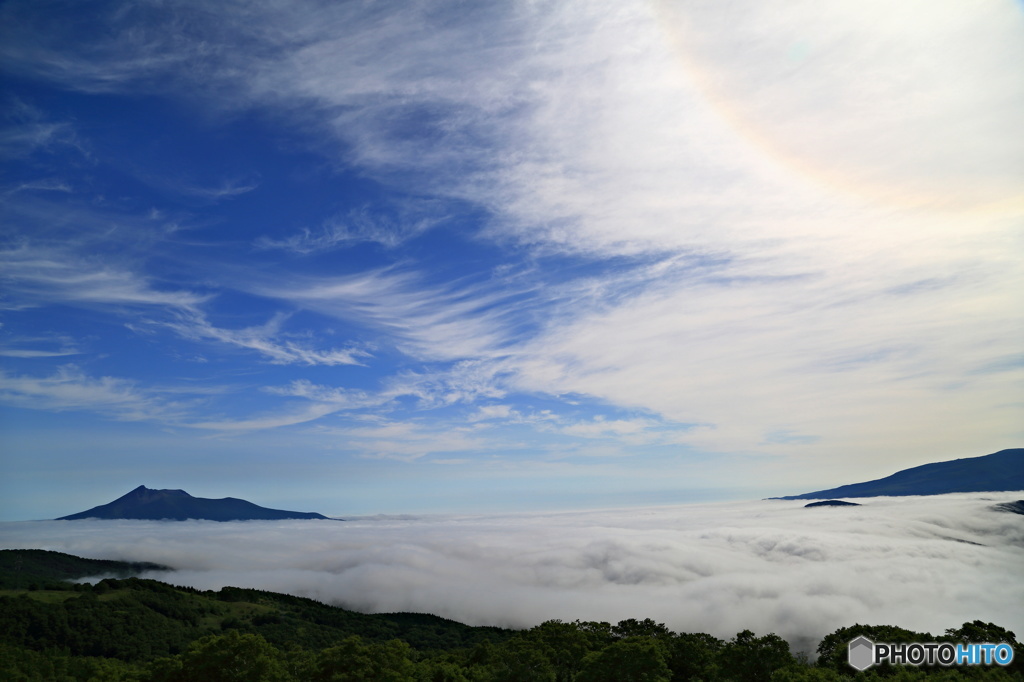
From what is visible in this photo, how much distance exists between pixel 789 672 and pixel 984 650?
38960 millimetres

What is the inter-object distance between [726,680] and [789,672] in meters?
11.3

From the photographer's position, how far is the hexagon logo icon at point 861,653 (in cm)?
8438

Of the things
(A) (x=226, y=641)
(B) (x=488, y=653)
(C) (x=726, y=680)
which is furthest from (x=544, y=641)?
(A) (x=226, y=641)

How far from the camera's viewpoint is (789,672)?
232 feet

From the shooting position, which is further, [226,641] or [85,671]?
[85,671]

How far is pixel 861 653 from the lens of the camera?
3396 inches

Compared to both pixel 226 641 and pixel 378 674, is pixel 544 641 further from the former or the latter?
pixel 226 641

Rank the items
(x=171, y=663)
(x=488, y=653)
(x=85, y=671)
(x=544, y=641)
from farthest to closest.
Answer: (x=85, y=671) → (x=488, y=653) → (x=544, y=641) → (x=171, y=663)

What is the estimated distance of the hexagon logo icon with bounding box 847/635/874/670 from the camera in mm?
84375

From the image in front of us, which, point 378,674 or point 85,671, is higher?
point 378,674

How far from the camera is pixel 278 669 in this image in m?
Result: 81.2

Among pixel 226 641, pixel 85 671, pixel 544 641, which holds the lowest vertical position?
pixel 85 671

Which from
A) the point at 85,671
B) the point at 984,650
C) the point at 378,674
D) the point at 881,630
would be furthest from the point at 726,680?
the point at 85,671

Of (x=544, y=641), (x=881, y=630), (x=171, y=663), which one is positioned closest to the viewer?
(x=171, y=663)
